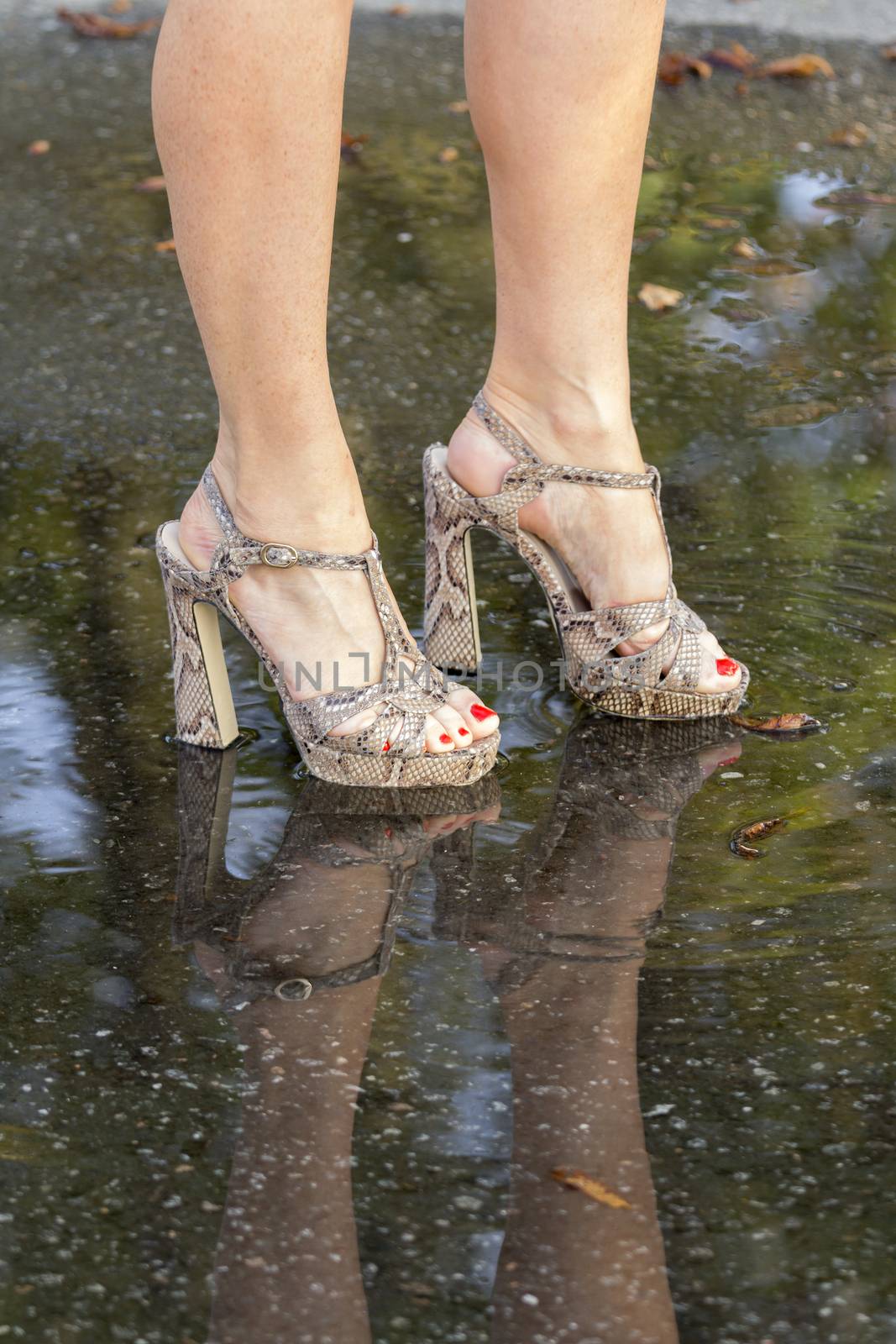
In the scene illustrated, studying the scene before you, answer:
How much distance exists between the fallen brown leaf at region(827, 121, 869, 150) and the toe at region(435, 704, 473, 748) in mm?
3113

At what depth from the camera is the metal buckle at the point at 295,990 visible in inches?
59.7

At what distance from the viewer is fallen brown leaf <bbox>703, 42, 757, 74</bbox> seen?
196 inches

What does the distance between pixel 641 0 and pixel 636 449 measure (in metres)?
0.57

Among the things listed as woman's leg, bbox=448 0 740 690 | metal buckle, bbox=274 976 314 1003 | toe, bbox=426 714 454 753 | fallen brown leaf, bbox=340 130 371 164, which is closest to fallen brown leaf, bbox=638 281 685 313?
fallen brown leaf, bbox=340 130 371 164

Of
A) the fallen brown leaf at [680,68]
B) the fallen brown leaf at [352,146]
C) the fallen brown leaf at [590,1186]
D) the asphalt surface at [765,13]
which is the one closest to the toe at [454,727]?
the fallen brown leaf at [590,1186]

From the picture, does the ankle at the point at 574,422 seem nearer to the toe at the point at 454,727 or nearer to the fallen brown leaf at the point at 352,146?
the toe at the point at 454,727

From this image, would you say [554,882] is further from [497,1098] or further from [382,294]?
[382,294]

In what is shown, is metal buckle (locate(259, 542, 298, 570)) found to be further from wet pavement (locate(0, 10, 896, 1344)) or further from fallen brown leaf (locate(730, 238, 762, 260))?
fallen brown leaf (locate(730, 238, 762, 260))

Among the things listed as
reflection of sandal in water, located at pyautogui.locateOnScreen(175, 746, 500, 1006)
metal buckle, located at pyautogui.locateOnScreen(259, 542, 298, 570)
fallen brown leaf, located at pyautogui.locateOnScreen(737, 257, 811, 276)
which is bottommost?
reflection of sandal in water, located at pyautogui.locateOnScreen(175, 746, 500, 1006)

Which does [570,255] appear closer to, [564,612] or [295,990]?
[564,612]

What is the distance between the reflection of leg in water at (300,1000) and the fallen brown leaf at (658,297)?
1.89 meters

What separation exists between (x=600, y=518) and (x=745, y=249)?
1952 mm

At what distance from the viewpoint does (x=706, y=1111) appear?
4.46ft

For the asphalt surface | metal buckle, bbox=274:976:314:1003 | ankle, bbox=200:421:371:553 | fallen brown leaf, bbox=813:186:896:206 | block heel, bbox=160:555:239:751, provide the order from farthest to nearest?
the asphalt surface < fallen brown leaf, bbox=813:186:896:206 < block heel, bbox=160:555:239:751 < ankle, bbox=200:421:371:553 < metal buckle, bbox=274:976:314:1003
